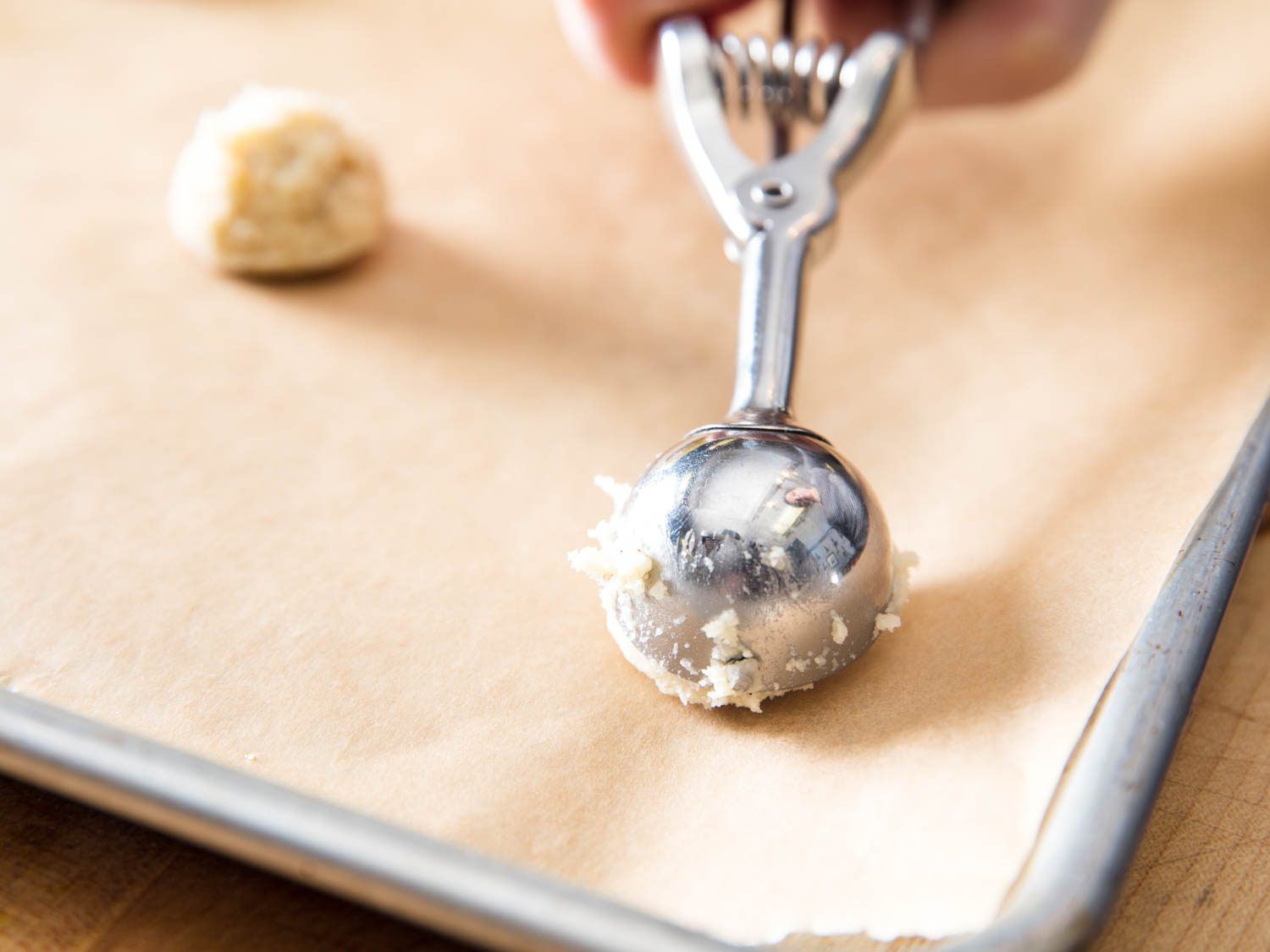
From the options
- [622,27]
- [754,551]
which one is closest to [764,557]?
[754,551]

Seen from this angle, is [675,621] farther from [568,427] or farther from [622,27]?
Result: [622,27]

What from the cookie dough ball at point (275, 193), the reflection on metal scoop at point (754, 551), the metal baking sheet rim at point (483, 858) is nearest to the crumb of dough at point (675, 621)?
the reflection on metal scoop at point (754, 551)

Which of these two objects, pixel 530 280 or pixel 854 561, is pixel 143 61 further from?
pixel 854 561

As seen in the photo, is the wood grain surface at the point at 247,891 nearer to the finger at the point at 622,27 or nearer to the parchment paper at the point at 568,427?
the parchment paper at the point at 568,427

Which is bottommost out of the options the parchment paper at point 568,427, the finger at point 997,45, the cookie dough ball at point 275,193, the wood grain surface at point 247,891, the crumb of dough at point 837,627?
the wood grain surface at point 247,891

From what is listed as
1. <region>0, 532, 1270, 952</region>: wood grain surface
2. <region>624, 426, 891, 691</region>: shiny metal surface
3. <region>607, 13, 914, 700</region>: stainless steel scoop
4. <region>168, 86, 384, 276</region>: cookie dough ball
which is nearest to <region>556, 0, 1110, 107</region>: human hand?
<region>168, 86, 384, 276</region>: cookie dough ball

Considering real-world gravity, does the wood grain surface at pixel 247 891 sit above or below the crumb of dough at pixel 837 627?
below

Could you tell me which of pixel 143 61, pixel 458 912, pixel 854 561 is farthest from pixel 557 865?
pixel 143 61
